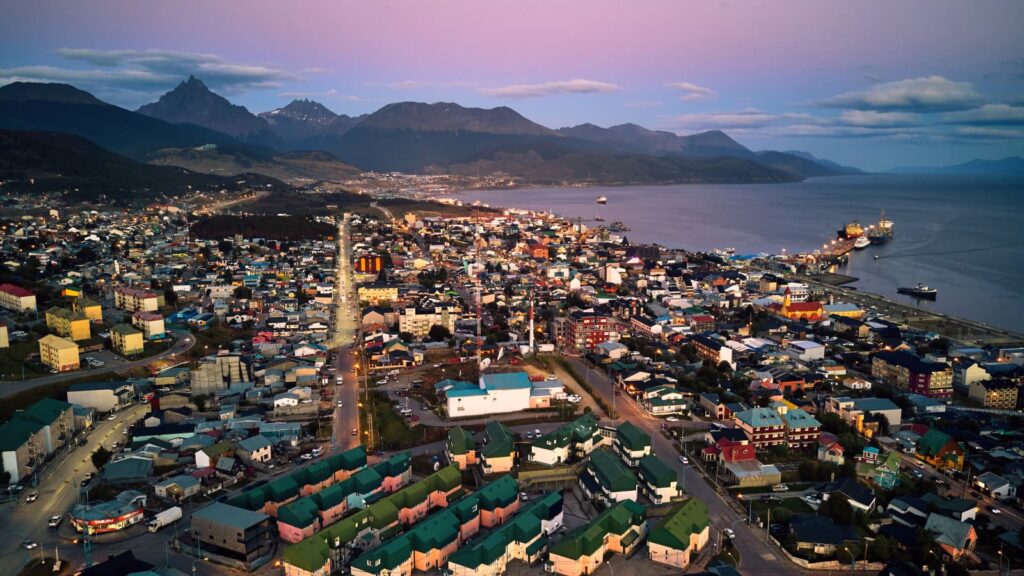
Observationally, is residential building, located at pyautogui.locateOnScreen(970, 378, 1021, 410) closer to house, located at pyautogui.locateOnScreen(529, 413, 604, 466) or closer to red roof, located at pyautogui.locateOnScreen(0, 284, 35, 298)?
house, located at pyautogui.locateOnScreen(529, 413, 604, 466)

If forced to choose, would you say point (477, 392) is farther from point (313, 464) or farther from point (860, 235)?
point (860, 235)

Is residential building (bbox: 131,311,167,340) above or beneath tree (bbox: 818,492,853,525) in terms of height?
above

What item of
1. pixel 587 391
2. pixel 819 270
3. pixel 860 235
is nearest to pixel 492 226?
pixel 819 270

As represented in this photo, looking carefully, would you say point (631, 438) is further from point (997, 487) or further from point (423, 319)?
point (423, 319)

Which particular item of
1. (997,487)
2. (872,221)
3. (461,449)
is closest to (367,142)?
(872,221)

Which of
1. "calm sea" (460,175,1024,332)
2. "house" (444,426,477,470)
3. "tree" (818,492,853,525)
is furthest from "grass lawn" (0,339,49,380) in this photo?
"calm sea" (460,175,1024,332)

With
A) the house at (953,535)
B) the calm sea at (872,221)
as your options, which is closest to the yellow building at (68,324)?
the house at (953,535)

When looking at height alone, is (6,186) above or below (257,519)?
above

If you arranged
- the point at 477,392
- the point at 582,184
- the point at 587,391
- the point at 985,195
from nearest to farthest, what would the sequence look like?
the point at 477,392 < the point at 587,391 < the point at 985,195 < the point at 582,184
